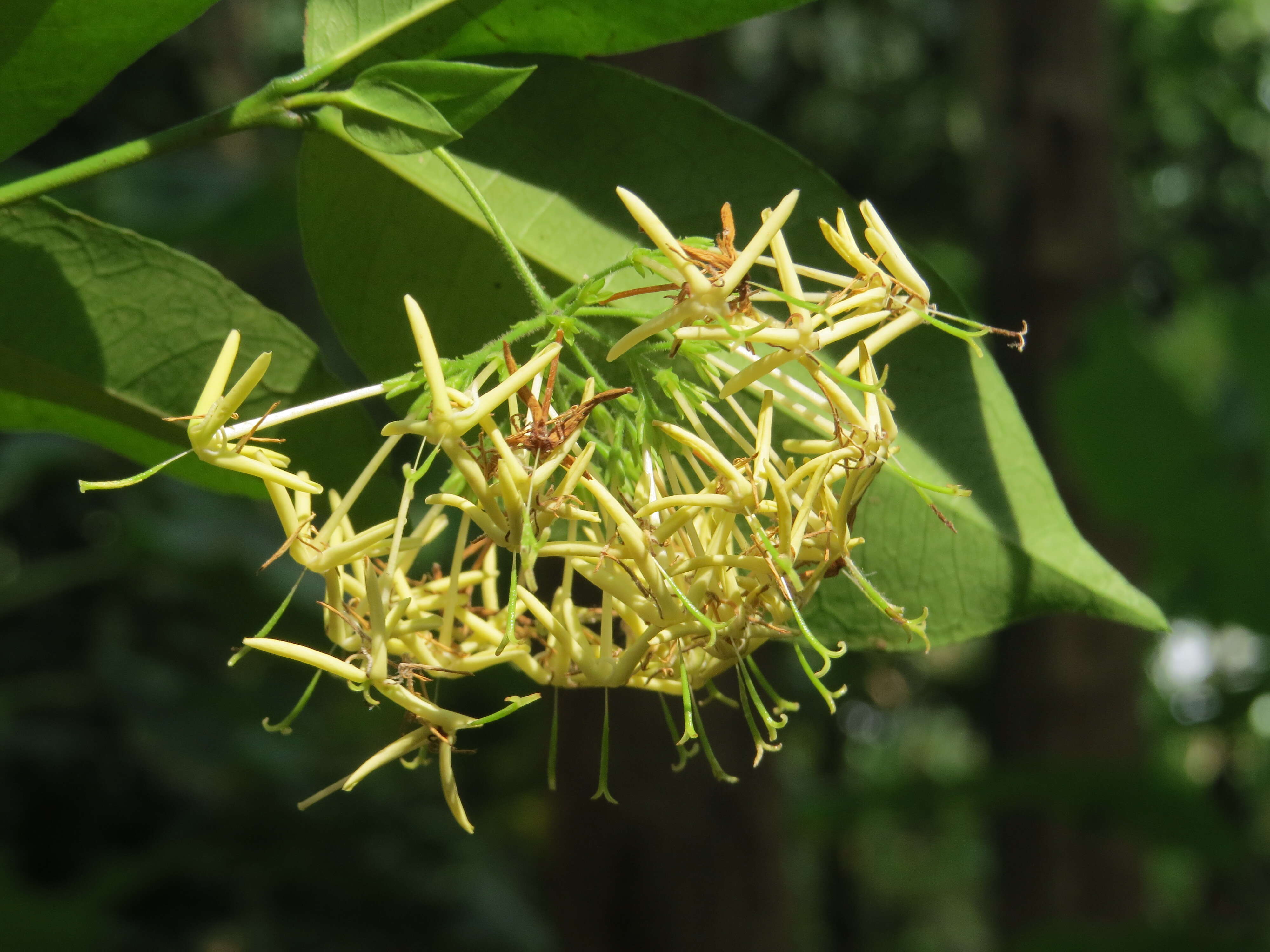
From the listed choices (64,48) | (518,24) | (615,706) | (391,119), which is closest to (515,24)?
(518,24)

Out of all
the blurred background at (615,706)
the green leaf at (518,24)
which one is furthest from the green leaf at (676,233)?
the blurred background at (615,706)

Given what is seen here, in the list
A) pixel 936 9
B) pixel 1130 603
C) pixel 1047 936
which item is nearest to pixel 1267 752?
pixel 936 9

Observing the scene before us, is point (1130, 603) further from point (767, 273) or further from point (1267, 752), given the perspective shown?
point (1267, 752)

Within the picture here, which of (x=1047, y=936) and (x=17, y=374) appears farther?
(x=1047, y=936)

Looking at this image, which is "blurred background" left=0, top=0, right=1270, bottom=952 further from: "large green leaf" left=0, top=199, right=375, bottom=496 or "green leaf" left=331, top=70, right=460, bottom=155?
"green leaf" left=331, top=70, right=460, bottom=155

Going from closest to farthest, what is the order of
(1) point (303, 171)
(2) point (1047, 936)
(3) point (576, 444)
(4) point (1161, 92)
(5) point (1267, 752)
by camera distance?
(3) point (576, 444), (1) point (303, 171), (2) point (1047, 936), (4) point (1161, 92), (5) point (1267, 752)

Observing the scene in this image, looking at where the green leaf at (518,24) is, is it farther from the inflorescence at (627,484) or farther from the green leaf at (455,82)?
the inflorescence at (627,484)

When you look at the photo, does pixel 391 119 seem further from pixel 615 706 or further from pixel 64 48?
pixel 615 706
